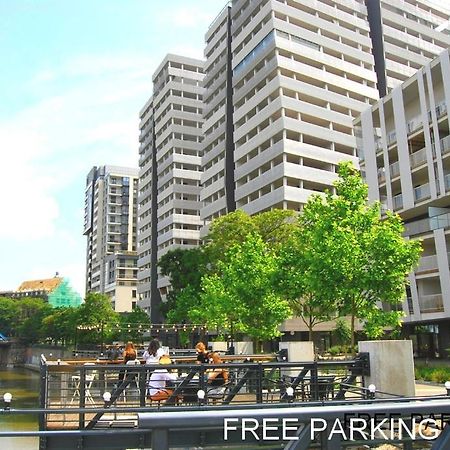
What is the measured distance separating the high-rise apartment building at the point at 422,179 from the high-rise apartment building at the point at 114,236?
276 feet

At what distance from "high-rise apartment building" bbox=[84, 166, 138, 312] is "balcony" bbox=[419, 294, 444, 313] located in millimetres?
87577

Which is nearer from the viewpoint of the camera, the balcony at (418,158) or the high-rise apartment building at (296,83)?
the balcony at (418,158)

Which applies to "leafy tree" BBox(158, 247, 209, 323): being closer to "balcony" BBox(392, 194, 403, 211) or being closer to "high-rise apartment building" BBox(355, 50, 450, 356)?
"balcony" BBox(392, 194, 403, 211)

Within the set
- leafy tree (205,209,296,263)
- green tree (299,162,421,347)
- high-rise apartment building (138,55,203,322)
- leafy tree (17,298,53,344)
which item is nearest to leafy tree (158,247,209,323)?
leafy tree (205,209,296,263)

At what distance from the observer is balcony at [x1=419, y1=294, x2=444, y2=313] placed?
38.1 metres

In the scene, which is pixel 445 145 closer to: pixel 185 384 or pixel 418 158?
pixel 418 158

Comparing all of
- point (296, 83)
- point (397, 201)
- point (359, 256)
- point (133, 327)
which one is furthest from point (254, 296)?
point (133, 327)

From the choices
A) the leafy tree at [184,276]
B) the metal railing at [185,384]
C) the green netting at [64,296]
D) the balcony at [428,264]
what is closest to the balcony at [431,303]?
the balcony at [428,264]

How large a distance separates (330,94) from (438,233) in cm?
2891

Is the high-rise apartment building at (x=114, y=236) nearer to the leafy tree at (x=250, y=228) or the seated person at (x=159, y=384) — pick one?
the leafy tree at (x=250, y=228)

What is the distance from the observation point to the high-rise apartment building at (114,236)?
121 metres

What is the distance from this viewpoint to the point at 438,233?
1468 inches

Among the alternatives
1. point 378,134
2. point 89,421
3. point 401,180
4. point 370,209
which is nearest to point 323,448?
point 89,421

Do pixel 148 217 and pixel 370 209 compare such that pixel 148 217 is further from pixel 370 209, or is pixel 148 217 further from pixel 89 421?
pixel 89 421
